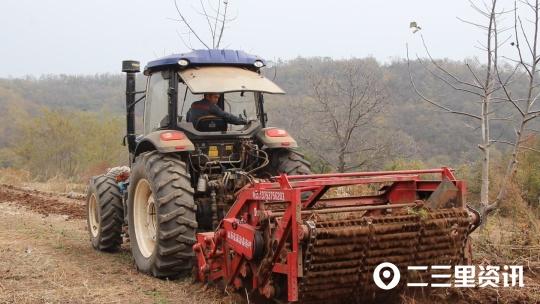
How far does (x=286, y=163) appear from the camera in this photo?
6.67 metres

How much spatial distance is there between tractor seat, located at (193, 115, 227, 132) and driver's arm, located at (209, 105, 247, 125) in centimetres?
5

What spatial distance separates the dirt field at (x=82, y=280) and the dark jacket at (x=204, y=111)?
168 centimetres

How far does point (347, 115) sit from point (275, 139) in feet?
28.8

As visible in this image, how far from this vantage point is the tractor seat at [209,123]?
6.64m

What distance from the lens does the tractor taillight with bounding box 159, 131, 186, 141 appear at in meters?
6.10

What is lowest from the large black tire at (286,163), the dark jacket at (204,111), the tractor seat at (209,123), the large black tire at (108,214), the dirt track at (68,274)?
the dirt track at (68,274)

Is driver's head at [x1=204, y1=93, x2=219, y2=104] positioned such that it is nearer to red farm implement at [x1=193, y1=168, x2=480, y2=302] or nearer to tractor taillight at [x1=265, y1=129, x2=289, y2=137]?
tractor taillight at [x1=265, y1=129, x2=289, y2=137]

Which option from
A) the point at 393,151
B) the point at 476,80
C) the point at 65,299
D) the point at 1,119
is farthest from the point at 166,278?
the point at 1,119

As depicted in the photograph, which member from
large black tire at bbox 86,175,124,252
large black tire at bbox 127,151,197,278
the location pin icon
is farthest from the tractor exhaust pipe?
the location pin icon

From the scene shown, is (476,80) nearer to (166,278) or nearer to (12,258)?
(166,278)

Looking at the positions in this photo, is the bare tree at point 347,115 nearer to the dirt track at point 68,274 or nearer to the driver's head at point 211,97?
the dirt track at point 68,274

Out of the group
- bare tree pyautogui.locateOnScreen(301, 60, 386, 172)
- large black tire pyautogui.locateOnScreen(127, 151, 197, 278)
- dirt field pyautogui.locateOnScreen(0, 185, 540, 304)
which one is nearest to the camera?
dirt field pyautogui.locateOnScreen(0, 185, 540, 304)

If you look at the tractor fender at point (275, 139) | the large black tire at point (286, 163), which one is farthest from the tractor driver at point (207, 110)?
the large black tire at point (286, 163)

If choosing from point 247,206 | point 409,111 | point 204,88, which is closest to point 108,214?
point 204,88
